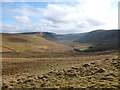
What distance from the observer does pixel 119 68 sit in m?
14.7

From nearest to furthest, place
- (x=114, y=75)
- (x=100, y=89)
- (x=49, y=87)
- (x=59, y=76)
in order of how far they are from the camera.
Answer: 1. (x=100, y=89)
2. (x=49, y=87)
3. (x=114, y=75)
4. (x=59, y=76)

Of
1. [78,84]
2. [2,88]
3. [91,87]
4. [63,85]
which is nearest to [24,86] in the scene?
[2,88]

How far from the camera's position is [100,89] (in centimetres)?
980

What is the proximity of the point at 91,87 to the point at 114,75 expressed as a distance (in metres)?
3.76

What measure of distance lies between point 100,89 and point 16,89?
284 inches

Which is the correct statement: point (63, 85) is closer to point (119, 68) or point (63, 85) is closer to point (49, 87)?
point (49, 87)

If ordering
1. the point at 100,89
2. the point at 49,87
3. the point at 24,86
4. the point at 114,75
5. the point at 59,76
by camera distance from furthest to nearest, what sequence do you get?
the point at 59,76, the point at 114,75, the point at 24,86, the point at 49,87, the point at 100,89

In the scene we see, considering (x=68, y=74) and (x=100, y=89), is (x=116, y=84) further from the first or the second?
(x=68, y=74)

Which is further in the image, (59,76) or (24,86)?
(59,76)

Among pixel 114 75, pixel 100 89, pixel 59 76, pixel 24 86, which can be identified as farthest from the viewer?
pixel 59 76

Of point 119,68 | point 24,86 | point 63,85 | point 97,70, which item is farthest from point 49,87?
point 119,68

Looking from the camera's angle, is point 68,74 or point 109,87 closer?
point 109,87

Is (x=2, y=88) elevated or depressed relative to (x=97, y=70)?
depressed

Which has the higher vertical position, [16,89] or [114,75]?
[114,75]
